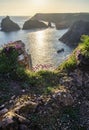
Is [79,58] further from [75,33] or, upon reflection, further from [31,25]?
[31,25]

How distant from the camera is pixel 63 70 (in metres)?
13.2

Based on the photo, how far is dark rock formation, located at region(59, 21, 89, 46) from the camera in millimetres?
105000

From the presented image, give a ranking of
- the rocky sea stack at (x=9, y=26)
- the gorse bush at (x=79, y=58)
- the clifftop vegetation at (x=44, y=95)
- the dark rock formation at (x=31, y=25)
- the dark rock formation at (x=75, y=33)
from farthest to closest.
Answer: the dark rock formation at (x=31, y=25) < the rocky sea stack at (x=9, y=26) < the dark rock formation at (x=75, y=33) < the gorse bush at (x=79, y=58) < the clifftop vegetation at (x=44, y=95)

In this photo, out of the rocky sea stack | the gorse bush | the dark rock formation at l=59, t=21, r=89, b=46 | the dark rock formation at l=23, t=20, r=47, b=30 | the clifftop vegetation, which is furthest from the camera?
the dark rock formation at l=23, t=20, r=47, b=30

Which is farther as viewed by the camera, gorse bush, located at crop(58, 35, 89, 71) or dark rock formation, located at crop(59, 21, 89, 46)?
dark rock formation, located at crop(59, 21, 89, 46)

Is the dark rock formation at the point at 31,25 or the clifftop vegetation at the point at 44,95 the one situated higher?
the clifftop vegetation at the point at 44,95

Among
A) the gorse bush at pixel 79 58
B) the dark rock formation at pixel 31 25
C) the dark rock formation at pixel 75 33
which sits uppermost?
the gorse bush at pixel 79 58

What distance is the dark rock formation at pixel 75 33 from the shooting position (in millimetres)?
105000

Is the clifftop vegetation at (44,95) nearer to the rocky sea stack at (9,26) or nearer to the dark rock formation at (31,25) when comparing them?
the rocky sea stack at (9,26)

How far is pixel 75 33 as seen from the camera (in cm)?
11019

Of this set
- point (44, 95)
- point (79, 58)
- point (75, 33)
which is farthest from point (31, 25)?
point (44, 95)

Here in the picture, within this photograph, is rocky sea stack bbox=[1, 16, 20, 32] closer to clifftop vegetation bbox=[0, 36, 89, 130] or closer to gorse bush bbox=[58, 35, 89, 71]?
gorse bush bbox=[58, 35, 89, 71]

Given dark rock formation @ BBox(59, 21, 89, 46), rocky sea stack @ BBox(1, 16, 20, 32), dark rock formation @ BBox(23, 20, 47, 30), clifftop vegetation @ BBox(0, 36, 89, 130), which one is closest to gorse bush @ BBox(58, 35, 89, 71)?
clifftop vegetation @ BBox(0, 36, 89, 130)

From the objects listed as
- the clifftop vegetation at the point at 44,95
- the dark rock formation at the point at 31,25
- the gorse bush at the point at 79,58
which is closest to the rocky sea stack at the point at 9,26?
the dark rock formation at the point at 31,25
